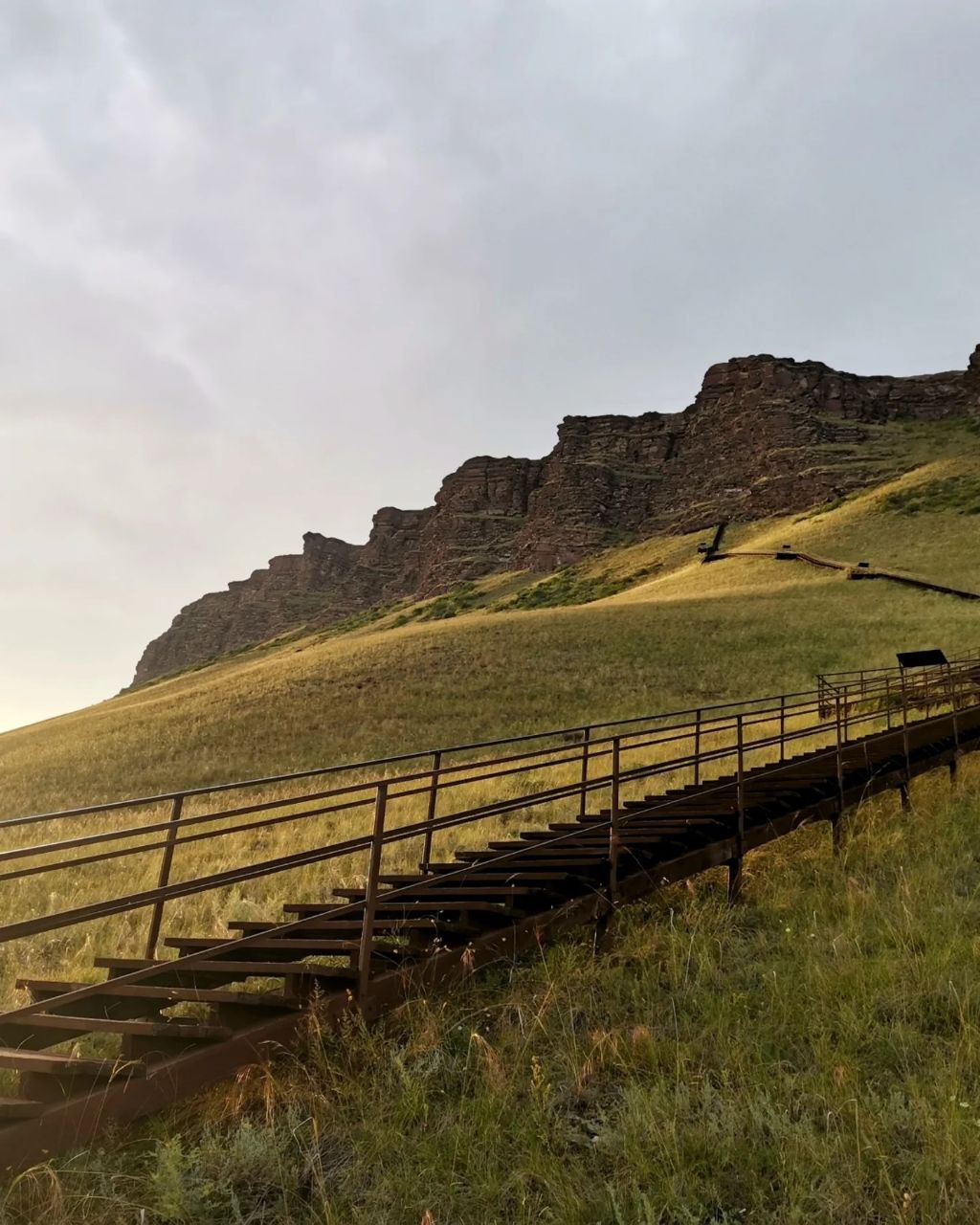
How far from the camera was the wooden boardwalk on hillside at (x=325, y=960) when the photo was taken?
11.3ft

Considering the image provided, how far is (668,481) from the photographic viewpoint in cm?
13912

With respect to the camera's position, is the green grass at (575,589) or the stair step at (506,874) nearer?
the stair step at (506,874)

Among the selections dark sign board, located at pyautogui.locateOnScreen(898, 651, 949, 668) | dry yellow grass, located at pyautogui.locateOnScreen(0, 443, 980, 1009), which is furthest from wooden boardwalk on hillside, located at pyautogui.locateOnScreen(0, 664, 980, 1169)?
dark sign board, located at pyautogui.locateOnScreen(898, 651, 949, 668)

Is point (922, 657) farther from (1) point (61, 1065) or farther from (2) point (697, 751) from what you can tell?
(1) point (61, 1065)

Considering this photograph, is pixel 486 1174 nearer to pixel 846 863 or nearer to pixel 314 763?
pixel 846 863

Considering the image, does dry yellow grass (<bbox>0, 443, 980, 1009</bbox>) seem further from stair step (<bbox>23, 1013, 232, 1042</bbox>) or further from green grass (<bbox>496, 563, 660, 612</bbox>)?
green grass (<bbox>496, 563, 660, 612</bbox>)

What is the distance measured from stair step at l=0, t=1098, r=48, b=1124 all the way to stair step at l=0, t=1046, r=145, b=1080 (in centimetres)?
12

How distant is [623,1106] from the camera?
3668 mm

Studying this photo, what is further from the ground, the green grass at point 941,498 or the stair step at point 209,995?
the green grass at point 941,498

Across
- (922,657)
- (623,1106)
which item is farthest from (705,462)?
(623,1106)

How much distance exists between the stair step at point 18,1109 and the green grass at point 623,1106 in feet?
0.93

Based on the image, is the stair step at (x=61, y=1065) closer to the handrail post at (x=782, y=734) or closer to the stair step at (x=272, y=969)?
the stair step at (x=272, y=969)

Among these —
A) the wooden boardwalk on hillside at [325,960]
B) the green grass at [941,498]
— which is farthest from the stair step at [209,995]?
the green grass at [941,498]

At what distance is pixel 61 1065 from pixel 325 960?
2999 mm
